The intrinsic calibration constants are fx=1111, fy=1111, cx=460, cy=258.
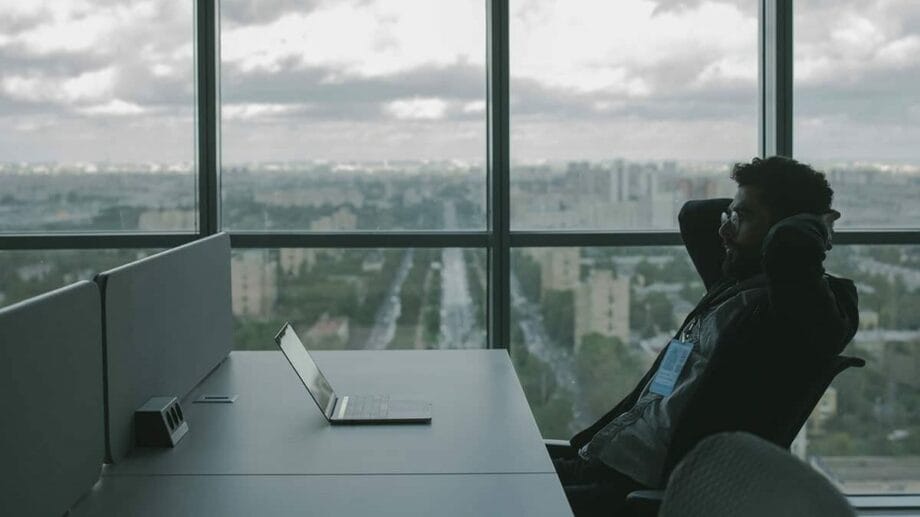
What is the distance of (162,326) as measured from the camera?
2.64 meters

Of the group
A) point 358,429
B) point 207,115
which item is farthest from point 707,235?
point 207,115

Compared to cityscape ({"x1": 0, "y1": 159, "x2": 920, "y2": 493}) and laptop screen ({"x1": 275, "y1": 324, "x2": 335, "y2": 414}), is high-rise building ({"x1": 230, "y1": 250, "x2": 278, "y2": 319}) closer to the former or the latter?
cityscape ({"x1": 0, "y1": 159, "x2": 920, "y2": 493})

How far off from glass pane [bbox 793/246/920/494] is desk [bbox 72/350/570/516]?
1.96 meters

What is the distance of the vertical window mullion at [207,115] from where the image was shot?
4395 millimetres

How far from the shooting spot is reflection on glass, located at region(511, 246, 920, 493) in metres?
4.48

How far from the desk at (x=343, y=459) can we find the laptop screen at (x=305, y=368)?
0.18 feet

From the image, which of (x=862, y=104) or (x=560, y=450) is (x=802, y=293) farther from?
(x=862, y=104)

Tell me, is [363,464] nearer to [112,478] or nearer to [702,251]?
[112,478]

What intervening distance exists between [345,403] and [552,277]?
1849 mm

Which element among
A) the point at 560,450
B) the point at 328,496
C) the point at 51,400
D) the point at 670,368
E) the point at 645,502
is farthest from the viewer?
the point at 560,450

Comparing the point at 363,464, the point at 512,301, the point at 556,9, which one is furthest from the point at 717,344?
the point at 556,9

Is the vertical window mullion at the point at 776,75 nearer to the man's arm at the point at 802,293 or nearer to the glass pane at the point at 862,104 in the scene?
the glass pane at the point at 862,104

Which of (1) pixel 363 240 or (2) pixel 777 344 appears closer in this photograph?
(2) pixel 777 344

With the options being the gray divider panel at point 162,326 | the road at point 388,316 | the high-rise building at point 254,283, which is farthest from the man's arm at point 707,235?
the high-rise building at point 254,283
